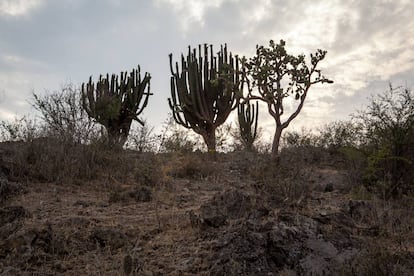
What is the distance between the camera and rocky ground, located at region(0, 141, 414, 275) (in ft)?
10.8

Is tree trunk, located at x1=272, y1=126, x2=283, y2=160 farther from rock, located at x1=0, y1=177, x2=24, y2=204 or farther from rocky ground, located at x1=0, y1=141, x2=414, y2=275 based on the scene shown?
rock, located at x1=0, y1=177, x2=24, y2=204

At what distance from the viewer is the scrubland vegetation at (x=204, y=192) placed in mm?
3457

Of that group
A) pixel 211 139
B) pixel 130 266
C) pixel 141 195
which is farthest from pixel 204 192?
pixel 211 139

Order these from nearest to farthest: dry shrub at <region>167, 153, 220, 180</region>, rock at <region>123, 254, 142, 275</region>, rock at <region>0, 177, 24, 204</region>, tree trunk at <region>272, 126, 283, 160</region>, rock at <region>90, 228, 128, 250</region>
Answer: rock at <region>123, 254, 142, 275</region> → rock at <region>90, 228, 128, 250</region> → rock at <region>0, 177, 24, 204</region> → dry shrub at <region>167, 153, 220, 180</region> → tree trunk at <region>272, 126, 283, 160</region>

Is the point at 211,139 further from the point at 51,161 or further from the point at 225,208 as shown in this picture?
the point at 225,208

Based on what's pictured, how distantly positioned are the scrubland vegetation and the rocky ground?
0.02 metres

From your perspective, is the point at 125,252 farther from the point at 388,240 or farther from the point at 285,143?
the point at 285,143

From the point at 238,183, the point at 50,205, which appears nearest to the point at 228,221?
the point at 50,205

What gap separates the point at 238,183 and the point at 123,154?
267 centimetres

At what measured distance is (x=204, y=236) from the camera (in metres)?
3.95

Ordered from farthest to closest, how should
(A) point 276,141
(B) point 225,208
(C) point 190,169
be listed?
(A) point 276,141
(C) point 190,169
(B) point 225,208

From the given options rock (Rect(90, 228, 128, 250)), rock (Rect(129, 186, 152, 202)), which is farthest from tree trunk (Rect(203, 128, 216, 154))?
rock (Rect(90, 228, 128, 250))

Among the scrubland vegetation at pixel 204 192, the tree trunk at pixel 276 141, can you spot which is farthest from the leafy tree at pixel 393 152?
the tree trunk at pixel 276 141

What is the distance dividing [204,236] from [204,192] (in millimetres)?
3244
